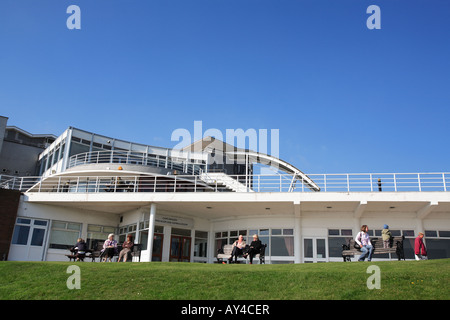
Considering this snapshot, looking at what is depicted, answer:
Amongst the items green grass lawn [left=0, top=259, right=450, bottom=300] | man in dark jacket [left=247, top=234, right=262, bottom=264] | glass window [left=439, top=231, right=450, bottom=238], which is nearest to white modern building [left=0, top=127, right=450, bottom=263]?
Result: glass window [left=439, top=231, right=450, bottom=238]

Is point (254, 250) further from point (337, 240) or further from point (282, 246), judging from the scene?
point (337, 240)

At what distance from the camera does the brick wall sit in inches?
850

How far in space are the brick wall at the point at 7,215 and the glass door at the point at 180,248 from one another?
7852 millimetres

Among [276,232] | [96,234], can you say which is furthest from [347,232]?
[96,234]

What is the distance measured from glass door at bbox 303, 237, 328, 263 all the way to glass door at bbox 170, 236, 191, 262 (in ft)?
20.6

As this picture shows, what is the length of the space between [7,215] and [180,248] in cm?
866

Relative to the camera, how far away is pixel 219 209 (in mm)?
22719

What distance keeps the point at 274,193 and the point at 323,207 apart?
8.68ft

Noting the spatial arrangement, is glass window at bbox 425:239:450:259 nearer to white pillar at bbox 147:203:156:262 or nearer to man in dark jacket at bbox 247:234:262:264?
man in dark jacket at bbox 247:234:262:264

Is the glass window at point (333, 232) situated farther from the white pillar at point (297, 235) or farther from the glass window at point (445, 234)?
the glass window at point (445, 234)

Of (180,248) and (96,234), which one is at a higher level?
(96,234)

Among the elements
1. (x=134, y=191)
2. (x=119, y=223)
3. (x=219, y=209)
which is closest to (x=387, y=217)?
(x=219, y=209)

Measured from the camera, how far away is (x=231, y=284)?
1000 cm
